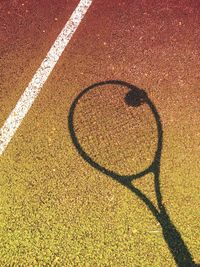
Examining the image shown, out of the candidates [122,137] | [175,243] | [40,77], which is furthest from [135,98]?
[175,243]

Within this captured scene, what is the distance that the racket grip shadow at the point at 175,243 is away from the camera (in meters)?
4.58

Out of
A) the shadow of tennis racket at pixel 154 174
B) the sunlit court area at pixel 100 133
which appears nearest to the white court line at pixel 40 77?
the sunlit court area at pixel 100 133

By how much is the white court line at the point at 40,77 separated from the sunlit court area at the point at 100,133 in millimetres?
15

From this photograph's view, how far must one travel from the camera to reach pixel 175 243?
4680 millimetres

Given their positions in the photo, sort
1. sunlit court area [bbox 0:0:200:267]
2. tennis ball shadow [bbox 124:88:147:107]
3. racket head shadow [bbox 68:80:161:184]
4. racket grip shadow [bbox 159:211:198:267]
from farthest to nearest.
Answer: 1. tennis ball shadow [bbox 124:88:147:107]
2. racket head shadow [bbox 68:80:161:184]
3. sunlit court area [bbox 0:0:200:267]
4. racket grip shadow [bbox 159:211:198:267]

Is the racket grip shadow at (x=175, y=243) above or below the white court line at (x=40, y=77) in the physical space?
below

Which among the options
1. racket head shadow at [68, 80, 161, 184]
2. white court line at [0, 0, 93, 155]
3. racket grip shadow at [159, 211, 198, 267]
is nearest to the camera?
racket grip shadow at [159, 211, 198, 267]

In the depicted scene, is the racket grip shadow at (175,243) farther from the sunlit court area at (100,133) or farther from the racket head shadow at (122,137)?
the racket head shadow at (122,137)

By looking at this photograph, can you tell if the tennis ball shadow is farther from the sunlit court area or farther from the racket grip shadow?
the racket grip shadow

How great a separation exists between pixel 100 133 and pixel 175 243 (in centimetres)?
169

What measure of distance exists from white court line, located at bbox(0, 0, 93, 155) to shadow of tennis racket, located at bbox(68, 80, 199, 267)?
623 mm

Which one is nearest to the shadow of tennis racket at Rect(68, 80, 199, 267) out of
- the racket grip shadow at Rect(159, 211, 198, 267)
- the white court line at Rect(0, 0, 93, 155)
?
the racket grip shadow at Rect(159, 211, 198, 267)

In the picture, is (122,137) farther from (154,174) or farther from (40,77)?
(40,77)

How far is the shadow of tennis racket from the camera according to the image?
15.2ft
